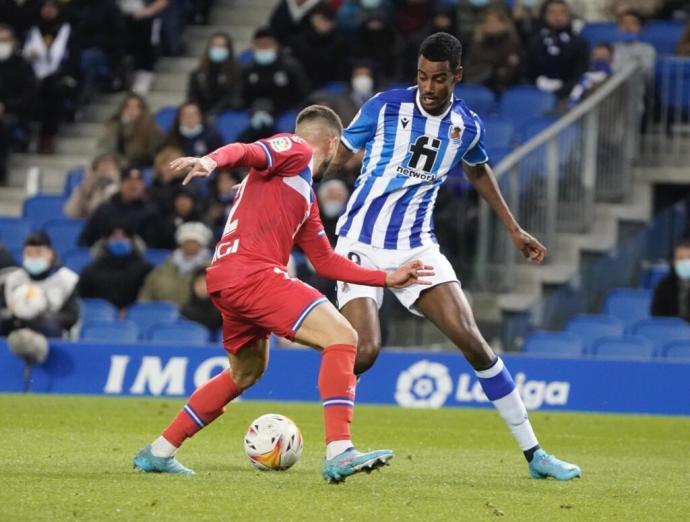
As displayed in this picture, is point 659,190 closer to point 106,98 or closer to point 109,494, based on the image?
point 106,98

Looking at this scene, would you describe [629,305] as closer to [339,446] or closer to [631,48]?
[631,48]

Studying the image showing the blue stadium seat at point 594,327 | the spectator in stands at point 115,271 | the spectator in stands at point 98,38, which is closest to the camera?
the blue stadium seat at point 594,327

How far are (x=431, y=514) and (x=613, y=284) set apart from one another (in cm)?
1173

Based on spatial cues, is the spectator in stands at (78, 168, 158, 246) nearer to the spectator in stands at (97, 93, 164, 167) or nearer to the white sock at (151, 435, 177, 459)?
the spectator in stands at (97, 93, 164, 167)

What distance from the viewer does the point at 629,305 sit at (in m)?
17.4

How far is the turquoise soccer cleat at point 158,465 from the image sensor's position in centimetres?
878

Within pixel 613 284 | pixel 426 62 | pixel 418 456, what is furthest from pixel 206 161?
pixel 613 284

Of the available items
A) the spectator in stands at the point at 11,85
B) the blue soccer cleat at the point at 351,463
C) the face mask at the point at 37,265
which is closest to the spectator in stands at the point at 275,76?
the spectator in stands at the point at 11,85

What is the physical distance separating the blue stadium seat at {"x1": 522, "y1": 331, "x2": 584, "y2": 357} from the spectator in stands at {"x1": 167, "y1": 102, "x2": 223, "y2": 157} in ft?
16.0

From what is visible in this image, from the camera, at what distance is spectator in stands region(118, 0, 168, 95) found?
2217 cm

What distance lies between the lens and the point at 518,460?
10.5 m

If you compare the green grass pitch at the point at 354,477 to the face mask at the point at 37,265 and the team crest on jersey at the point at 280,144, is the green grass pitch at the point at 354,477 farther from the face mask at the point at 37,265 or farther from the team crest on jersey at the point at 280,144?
the face mask at the point at 37,265

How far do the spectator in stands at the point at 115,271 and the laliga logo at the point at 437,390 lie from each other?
3.58 metres

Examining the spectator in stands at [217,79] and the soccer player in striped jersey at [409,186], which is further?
the spectator in stands at [217,79]
